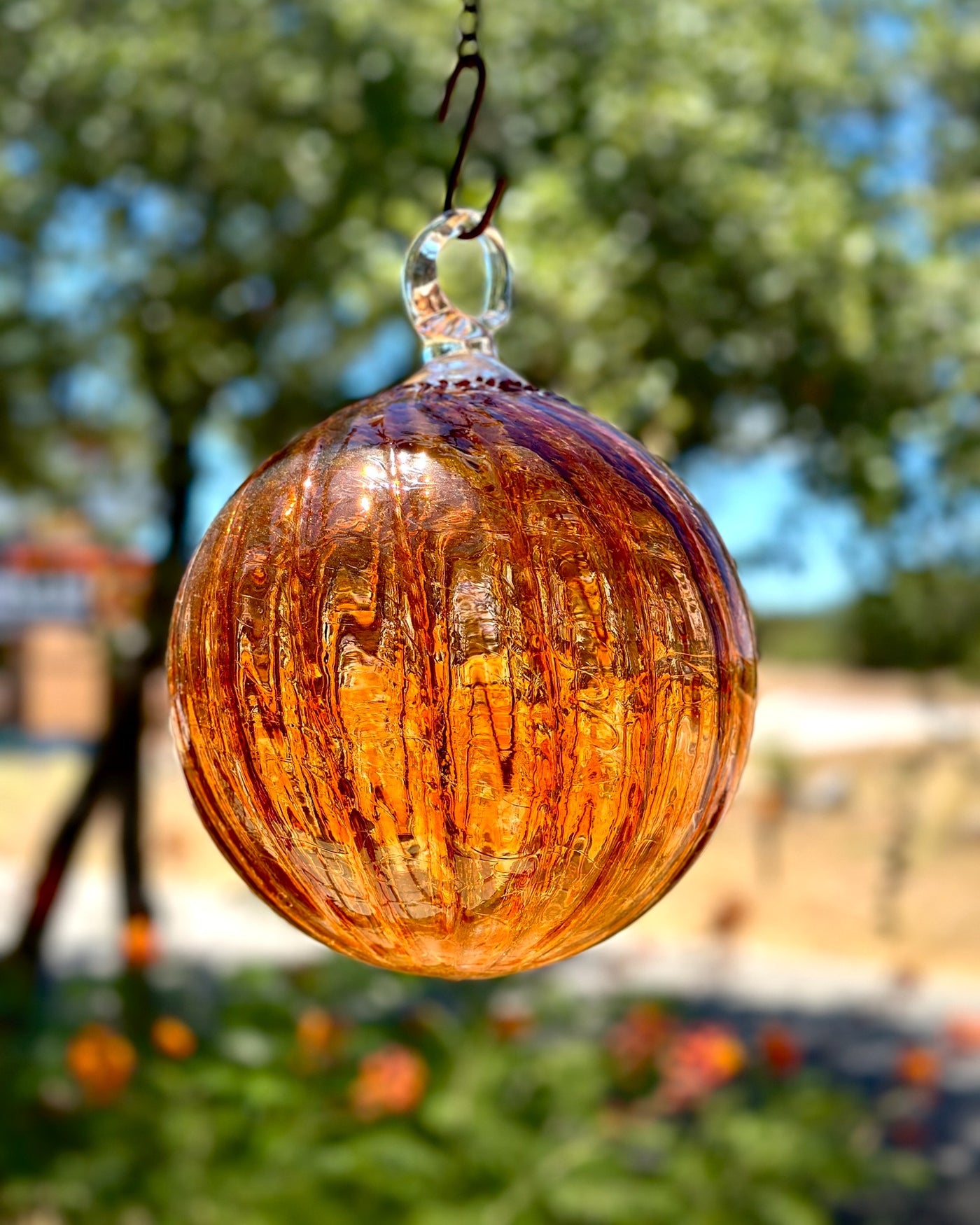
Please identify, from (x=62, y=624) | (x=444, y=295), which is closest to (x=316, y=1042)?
(x=444, y=295)

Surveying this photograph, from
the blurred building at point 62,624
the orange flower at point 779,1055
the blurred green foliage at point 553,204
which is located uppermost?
the blurred green foliage at point 553,204

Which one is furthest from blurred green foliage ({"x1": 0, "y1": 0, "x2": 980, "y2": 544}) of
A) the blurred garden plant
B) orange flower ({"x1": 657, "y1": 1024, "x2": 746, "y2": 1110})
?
orange flower ({"x1": 657, "y1": 1024, "x2": 746, "y2": 1110})

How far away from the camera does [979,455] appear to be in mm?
2658

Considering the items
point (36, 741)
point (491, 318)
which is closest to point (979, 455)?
point (491, 318)

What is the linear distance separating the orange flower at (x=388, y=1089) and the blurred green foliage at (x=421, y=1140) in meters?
0.02

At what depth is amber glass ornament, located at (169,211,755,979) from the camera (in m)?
0.57

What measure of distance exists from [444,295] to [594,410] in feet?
5.40

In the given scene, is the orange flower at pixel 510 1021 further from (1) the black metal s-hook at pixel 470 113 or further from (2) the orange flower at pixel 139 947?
(1) the black metal s-hook at pixel 470 113

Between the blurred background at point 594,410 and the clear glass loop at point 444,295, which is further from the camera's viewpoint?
the blurred background at point 594,410

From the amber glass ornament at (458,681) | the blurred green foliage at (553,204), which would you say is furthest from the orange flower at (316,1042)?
the amber glass ornament at (458,681)

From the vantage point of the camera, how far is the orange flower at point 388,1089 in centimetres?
251

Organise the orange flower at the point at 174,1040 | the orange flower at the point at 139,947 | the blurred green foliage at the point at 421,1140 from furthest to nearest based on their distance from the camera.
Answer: the orange flower at the point at 139,947 → the orange flower at the point at 174,1040 → the blurred green foliage at the point at 421,1140

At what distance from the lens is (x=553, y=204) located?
2.30m

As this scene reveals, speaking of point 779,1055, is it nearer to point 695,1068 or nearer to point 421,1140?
point 695,1068
